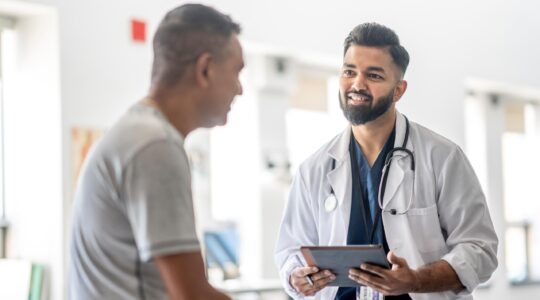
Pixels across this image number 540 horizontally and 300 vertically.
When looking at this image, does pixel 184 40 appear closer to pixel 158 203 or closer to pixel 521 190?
pixel 158 203

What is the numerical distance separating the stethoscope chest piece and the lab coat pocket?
251 mm

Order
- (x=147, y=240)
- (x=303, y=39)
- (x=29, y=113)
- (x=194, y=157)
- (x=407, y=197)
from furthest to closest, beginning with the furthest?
(x=303, y=39), (x=194, y=157), (x=29, y=113), (x=407, y=197), (x=147, y=240)

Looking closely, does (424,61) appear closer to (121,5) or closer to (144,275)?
(121,5)

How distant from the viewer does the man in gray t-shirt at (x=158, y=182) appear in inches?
59.6

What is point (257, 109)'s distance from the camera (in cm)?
654

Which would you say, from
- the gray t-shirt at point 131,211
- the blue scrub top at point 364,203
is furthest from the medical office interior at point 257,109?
the gray t-shirt at point 131,211

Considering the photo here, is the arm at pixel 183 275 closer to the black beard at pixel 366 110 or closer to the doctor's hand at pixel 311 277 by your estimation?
the doctor's hand at pixel 311 277

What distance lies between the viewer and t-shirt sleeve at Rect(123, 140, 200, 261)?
1509 millimetres

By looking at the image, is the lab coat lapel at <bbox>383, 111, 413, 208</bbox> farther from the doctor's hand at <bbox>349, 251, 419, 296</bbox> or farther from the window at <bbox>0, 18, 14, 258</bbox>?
the window at <bbox>0, 18, 14, 258</bbox>

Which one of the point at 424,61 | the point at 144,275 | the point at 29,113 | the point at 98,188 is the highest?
the point at 424,61

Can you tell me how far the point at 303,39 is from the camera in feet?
21.4

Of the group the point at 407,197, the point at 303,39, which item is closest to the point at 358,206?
the point at 407,197

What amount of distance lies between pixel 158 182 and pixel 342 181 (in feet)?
4.69

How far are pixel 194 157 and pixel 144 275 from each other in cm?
451
